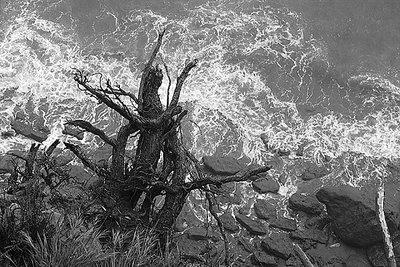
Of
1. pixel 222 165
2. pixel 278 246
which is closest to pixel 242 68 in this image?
pixel 222 165

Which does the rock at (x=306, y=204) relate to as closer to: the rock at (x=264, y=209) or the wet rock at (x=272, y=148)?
the rock at (x=264, y=209)

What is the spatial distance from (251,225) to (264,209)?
0.67m

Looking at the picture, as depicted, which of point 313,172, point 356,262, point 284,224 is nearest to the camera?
point 356,262

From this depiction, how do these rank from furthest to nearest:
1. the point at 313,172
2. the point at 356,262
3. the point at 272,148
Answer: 1. the point at 272,148
2. the point at 313,172
3. the point at 356,262

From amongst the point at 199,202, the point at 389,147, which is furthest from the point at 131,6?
the point at 389,147

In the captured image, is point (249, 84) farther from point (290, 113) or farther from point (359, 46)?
point (359, 46)

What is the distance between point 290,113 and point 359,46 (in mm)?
4180

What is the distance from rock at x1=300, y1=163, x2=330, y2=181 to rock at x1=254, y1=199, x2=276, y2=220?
144 cm

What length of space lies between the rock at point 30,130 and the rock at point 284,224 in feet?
22.6

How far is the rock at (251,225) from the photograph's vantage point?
537 inches

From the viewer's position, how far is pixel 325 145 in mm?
15914

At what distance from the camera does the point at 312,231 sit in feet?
45.1

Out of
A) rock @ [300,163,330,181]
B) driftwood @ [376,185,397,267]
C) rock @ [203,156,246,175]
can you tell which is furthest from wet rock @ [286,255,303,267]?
driftwood @ [376,185,397,267]

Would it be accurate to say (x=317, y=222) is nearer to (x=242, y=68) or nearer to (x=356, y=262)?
(x=356, y=262)
